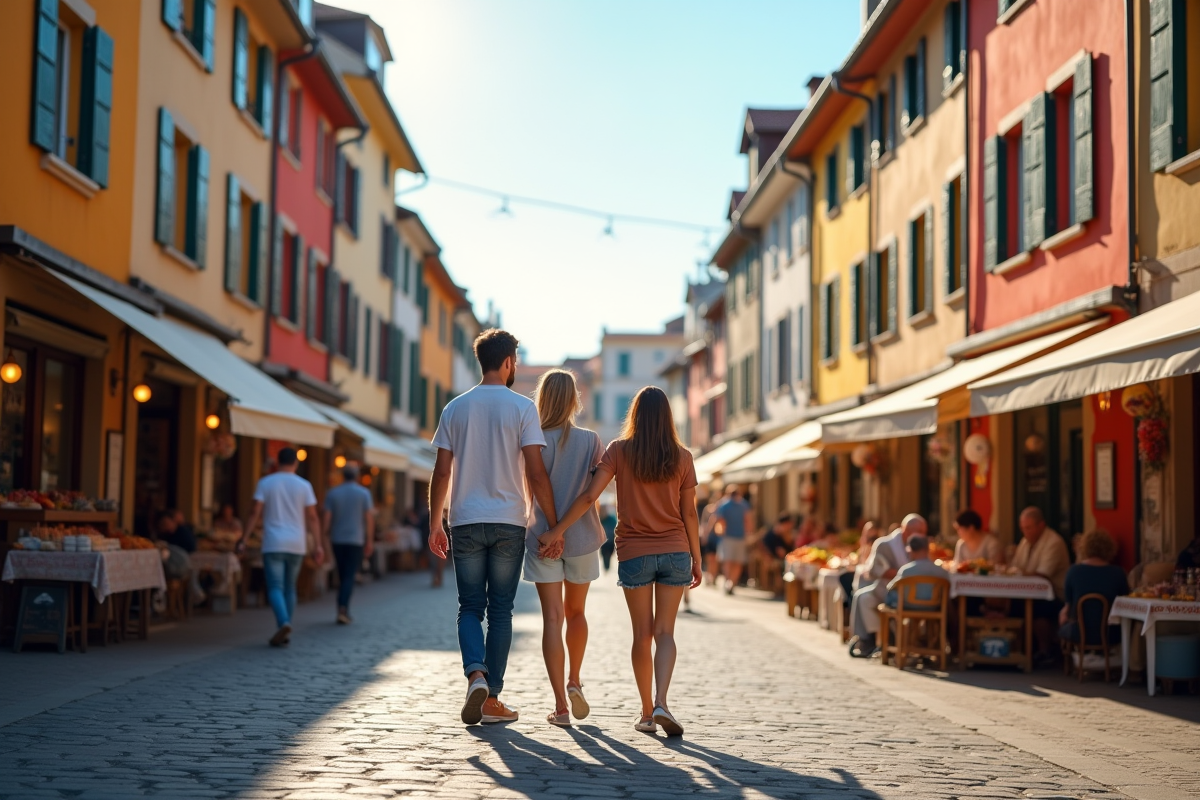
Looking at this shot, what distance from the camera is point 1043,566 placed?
1349 cm

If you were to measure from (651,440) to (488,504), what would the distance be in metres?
0.93

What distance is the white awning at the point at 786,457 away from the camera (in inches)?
814

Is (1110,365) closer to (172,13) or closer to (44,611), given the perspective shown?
(44,611)

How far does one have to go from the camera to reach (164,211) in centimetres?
1686

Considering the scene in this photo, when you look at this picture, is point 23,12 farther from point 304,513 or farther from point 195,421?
point 195,421

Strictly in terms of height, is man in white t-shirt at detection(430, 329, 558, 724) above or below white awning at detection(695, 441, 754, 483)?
below

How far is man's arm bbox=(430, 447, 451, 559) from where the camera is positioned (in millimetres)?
7746

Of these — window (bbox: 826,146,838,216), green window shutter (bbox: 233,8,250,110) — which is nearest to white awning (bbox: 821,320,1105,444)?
green window shutter (bbox: 233,8,250,110)

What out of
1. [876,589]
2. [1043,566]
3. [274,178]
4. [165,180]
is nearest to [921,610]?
[876,589]

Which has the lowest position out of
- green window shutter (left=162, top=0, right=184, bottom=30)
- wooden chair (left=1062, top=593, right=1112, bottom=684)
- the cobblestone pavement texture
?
the cobblestone pavement texture

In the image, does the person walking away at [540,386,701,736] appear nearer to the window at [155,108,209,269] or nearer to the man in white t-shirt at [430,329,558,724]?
the man in white t-shirt at [430,329,558,724]

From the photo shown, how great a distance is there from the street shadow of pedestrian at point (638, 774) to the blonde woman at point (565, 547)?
66cm

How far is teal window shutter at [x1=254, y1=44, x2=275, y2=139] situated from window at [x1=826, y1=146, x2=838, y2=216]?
996 cm

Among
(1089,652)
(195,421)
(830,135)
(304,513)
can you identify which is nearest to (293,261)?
(195,421)
